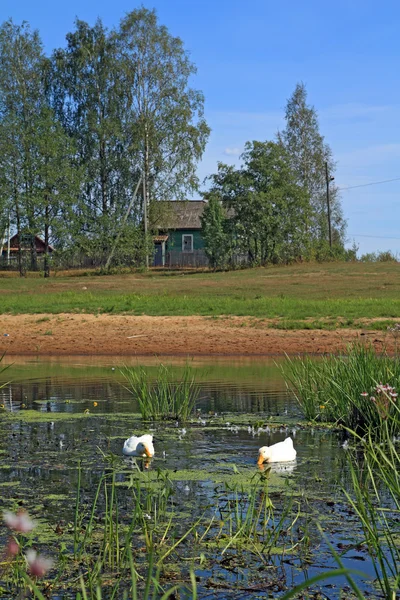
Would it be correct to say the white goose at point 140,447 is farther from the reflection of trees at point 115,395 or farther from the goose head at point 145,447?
the reflection of trees at point 115,395

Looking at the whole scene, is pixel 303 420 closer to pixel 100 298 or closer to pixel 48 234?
pixel 100 298

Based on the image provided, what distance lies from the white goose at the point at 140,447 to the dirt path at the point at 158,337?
10635 mm

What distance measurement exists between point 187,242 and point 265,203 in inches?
679

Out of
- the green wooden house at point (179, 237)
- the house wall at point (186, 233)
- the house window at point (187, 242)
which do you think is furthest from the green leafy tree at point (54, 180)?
the house window at point (187, 242)

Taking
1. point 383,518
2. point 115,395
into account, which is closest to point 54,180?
point 115,395

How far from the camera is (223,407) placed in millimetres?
10820

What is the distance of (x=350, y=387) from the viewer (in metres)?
8.75

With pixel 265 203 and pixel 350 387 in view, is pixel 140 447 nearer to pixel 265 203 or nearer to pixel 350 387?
pixel 350 387

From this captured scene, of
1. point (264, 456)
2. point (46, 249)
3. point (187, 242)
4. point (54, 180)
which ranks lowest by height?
point (264, 456)

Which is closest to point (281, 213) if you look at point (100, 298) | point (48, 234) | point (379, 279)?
point (48, 234)

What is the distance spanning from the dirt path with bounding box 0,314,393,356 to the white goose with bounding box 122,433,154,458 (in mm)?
10635

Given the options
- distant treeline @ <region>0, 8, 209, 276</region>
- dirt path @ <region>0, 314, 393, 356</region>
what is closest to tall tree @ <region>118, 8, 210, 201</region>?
distant treeline @ <region>0, 8, 209, 276</region>

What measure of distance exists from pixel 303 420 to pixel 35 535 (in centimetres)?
505

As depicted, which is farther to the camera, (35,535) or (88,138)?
(88,138)
